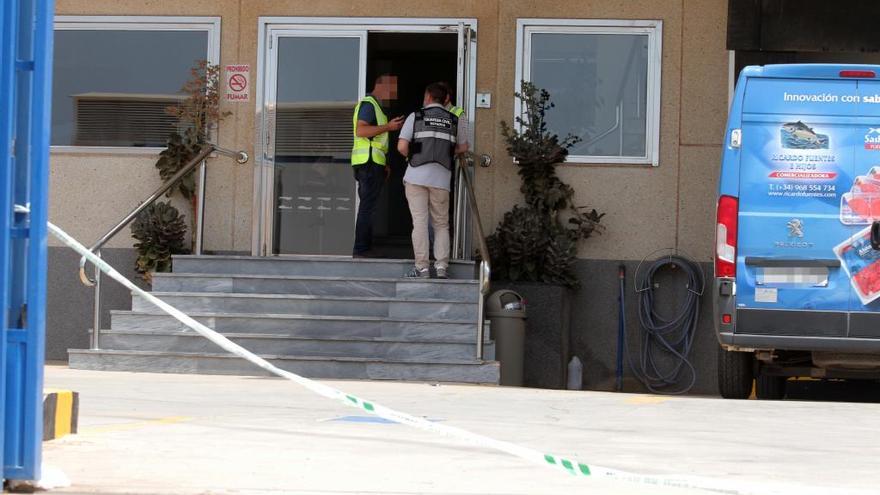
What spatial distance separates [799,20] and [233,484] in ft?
33.7

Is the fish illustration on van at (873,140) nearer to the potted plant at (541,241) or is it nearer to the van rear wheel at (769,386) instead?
the van rear wheel at (769,386)

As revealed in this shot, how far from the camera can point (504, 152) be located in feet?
44.1

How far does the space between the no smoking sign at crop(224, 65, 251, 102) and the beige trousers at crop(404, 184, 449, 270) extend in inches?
100

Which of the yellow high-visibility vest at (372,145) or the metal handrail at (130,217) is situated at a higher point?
the yellow high-visibility vest at (372,145)

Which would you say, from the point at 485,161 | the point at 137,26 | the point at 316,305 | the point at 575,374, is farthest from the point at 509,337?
the point at 137,26

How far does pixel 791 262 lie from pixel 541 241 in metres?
3.62

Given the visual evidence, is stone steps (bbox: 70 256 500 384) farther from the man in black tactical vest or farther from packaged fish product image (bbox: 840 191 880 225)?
packaged fish product image (bbox: 840 191 880 225)

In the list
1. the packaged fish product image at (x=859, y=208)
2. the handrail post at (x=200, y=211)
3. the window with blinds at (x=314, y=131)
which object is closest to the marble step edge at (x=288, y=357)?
the handrail post at (x=200, y=211)

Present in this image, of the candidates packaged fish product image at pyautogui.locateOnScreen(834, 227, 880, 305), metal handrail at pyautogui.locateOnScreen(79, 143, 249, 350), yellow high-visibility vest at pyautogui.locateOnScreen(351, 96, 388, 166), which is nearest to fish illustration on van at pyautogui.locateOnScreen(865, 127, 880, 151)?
packaged fish product image at pyautogui.locateOnScreen(834, 227, 880, 305)

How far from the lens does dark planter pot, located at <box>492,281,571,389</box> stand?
41.8 feet

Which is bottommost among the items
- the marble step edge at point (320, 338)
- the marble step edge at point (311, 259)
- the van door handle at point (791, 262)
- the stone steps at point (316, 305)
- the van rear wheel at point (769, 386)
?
the van rear wheel at point (769, 386)

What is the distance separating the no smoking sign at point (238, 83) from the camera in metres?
13.7

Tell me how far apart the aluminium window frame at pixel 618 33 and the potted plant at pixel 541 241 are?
0.29 m

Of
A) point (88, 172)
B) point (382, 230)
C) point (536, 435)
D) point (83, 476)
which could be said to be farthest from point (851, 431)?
point (382, 230)
